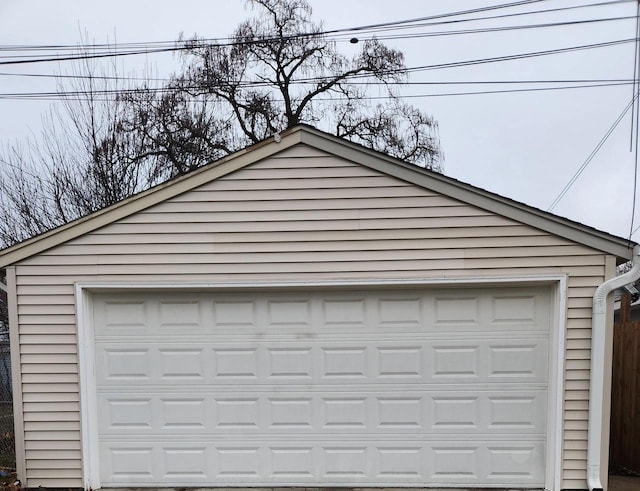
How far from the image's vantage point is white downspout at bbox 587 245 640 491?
3777 millimetres

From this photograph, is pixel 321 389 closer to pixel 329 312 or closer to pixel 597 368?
pixel 329 312

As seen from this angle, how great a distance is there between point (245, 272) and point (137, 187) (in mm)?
6518

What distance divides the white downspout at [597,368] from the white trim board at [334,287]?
0.26 metres

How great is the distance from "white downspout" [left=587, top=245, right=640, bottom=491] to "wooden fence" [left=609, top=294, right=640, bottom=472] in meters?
1.22

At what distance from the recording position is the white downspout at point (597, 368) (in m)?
3.78

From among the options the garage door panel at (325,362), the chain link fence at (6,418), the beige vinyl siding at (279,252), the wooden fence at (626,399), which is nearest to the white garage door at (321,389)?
the garage door panel at (325,362)

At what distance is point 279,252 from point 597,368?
10.8 ft

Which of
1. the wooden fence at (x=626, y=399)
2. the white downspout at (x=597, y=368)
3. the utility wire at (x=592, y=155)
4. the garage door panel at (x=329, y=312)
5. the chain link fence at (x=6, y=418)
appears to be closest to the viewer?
the white downspout at (x=597, y=368)

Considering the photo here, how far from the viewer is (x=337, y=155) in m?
4.03

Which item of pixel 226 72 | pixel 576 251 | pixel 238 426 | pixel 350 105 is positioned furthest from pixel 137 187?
pixel 576 251

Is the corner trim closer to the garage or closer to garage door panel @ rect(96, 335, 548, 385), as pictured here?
the garage

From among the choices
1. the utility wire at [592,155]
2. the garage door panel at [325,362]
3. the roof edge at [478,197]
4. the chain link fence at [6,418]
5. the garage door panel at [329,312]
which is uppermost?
the utility wire at [592,155]

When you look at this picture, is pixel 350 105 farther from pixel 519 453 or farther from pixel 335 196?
pixel 519 453

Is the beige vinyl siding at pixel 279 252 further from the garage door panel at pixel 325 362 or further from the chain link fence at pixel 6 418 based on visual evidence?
the chain link fence at pixel 6 418
